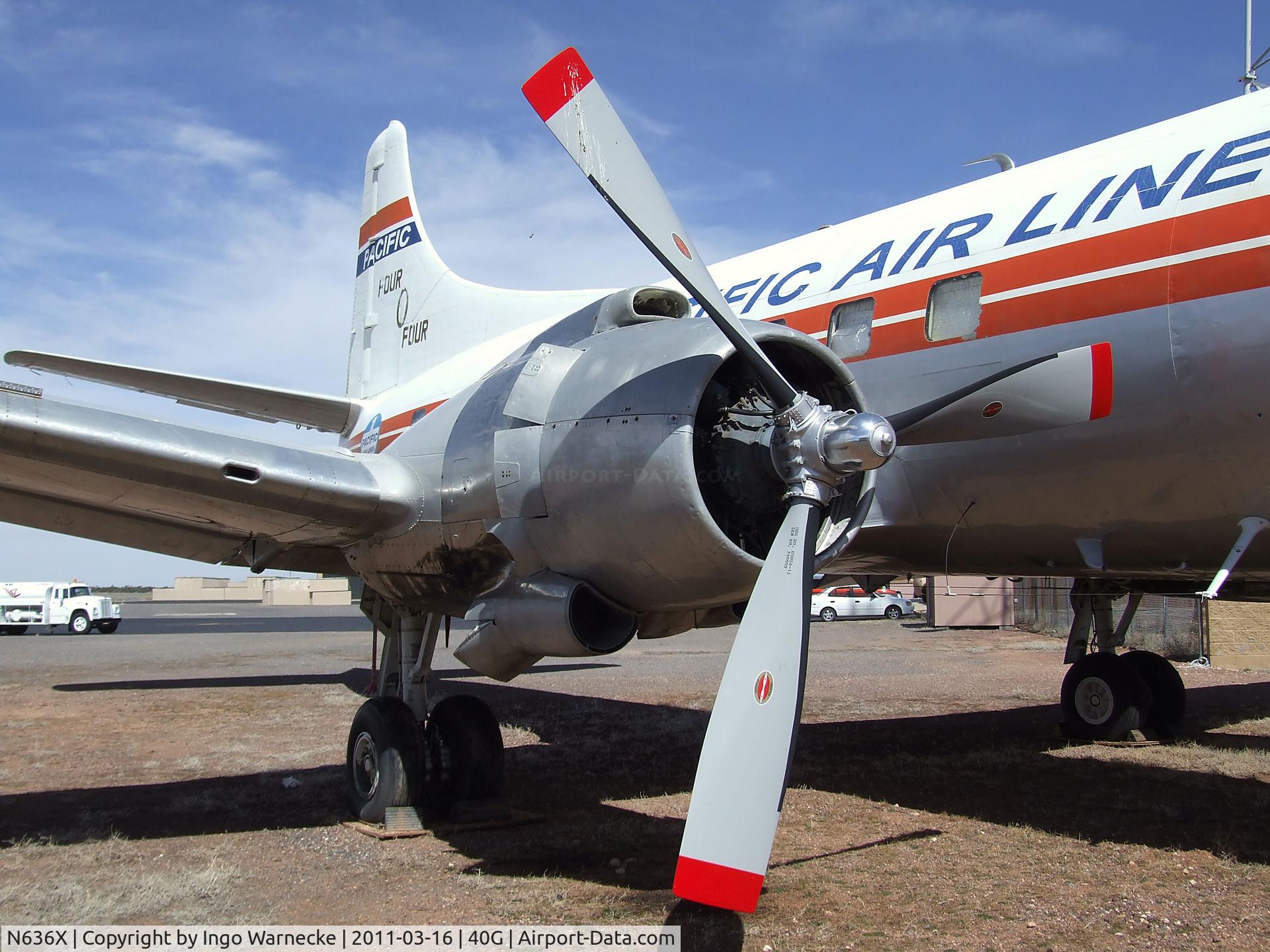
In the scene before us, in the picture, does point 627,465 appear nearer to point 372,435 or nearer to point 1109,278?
point 1109,278

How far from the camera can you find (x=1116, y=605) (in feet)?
86.6

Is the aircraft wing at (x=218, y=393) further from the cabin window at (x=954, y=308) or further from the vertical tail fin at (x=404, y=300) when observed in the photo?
the cabin window at (x=954, y=308)

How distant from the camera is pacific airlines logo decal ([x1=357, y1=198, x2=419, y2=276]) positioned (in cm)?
1331

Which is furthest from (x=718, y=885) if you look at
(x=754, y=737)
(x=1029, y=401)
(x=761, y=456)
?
(x=1029, y=401)

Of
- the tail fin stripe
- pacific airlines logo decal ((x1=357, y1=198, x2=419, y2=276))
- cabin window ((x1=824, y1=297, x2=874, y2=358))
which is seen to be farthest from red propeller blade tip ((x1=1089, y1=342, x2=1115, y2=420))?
the tail fin stripe

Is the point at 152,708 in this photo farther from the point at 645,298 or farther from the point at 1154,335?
the point at 1154,335

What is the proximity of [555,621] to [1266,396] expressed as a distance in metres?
3.96

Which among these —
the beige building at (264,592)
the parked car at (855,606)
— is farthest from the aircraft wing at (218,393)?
the beige building at (264,592)

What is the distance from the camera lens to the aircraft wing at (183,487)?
583 cm

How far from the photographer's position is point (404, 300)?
1284 centimetres

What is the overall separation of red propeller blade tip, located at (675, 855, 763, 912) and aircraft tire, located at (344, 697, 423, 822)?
342 centimetres

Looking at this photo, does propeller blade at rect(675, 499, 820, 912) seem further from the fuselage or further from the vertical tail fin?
the vertical tail fin

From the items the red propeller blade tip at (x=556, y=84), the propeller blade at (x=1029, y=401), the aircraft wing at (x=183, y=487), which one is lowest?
the aircraft wing at (x=183, y=487)

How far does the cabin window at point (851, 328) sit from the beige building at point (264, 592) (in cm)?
6492
